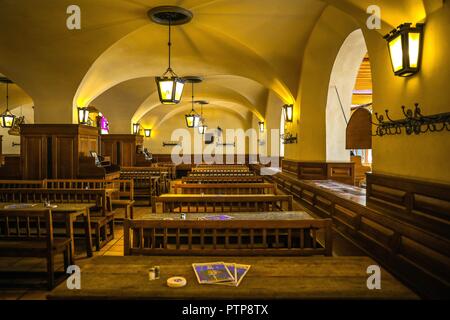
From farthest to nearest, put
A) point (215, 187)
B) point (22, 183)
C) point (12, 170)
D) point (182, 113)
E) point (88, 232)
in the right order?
point (182, 113) < point (12, 170) < point (22, 183) < point (215, 187) < point (88, 232)

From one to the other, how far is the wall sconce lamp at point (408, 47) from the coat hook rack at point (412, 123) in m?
0.32

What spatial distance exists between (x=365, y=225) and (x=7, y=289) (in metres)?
3.92

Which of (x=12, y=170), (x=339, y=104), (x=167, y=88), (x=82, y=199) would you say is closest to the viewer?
(x=82, y=199)

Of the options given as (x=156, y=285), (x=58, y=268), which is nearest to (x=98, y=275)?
(x=156, y=285)

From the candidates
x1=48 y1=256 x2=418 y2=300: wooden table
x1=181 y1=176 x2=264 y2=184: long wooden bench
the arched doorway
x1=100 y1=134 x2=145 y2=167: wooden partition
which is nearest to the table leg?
x1=48 y1=256 x2=418 y2=300: wooden table

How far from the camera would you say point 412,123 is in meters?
3.07

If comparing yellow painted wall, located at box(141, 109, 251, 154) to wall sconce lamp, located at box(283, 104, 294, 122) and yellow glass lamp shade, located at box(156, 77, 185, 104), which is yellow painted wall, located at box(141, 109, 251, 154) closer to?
wall sconce lamp, located at box(283, 104, 294, 122)

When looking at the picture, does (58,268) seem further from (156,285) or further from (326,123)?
(326,123)

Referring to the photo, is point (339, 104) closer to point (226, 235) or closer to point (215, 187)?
point (215, 187)

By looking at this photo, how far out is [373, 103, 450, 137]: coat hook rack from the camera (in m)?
2.66

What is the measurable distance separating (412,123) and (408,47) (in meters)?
0.63

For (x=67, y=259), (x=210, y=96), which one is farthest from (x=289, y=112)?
(x=210, y=96)

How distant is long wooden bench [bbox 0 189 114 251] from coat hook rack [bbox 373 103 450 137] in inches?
159

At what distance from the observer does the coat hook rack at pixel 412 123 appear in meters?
2.66
